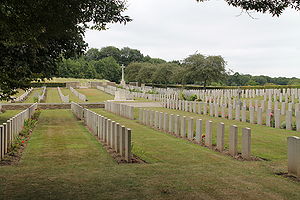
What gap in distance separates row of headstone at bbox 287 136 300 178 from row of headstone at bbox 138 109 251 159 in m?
1.65

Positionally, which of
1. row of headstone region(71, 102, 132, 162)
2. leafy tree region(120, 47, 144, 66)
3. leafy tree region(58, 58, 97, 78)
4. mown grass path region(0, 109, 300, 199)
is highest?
leafy tree region(120, 47, 144, 66)

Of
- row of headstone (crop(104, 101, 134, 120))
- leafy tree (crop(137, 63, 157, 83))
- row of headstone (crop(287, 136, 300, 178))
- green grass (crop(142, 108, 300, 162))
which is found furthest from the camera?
leafy tree (crop(137, 63, 157, 83))

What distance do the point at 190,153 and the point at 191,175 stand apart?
8.78 feet

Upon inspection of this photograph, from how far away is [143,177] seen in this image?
660cm

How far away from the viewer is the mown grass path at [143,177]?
5.57m

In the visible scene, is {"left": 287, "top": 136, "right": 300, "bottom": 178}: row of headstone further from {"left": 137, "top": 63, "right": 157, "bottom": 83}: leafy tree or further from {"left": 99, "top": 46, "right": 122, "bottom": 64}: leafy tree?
{"left": 99, "top": 46, "right": 122, "bottom": 64}: leafy tree

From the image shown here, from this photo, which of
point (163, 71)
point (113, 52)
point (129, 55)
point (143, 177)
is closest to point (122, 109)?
point (143, 177)

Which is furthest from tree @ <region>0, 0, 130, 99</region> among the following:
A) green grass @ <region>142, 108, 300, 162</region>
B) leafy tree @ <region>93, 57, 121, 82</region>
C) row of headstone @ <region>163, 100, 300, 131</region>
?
leafy tree @ <region>93, 57, 121, 82</region>

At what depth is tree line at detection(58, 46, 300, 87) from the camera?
165 feet

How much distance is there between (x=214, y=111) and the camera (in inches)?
824

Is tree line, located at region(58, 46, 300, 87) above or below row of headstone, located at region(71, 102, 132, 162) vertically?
above

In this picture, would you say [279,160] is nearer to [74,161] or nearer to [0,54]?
[74,161]

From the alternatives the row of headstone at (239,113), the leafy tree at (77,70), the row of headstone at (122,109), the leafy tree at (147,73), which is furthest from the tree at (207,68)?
the leafy tree at (77,70)

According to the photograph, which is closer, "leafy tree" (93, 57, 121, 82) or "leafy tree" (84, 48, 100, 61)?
"leafy tree" (93, 57, 121, 82)
